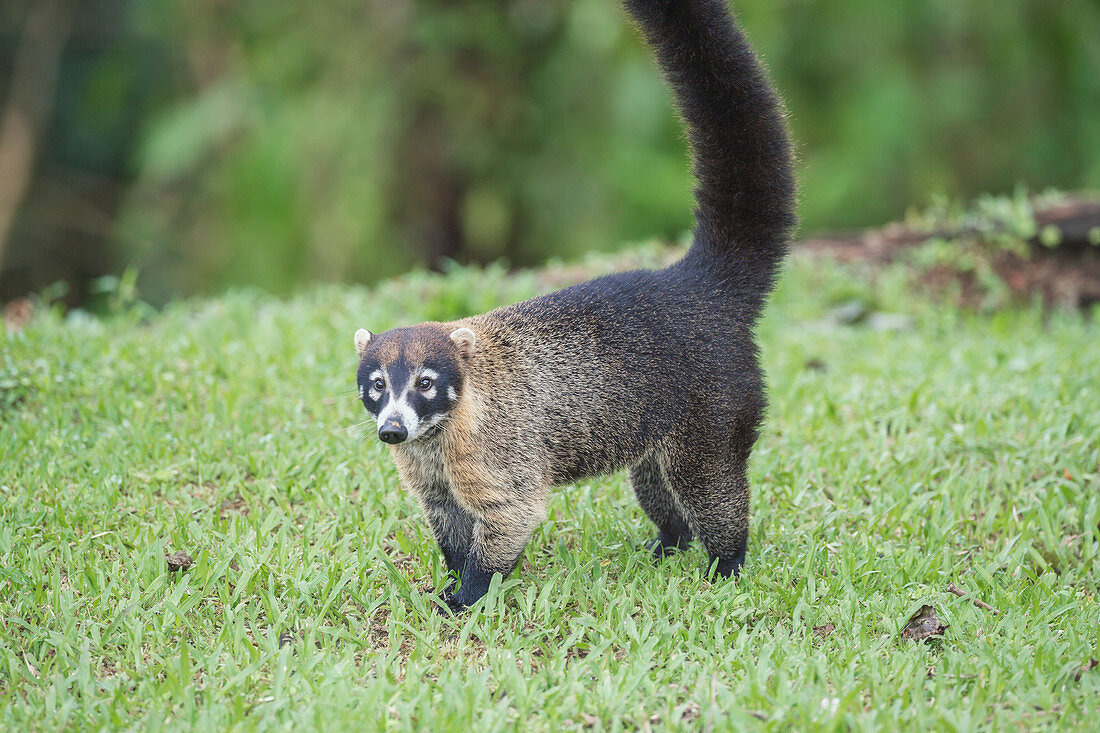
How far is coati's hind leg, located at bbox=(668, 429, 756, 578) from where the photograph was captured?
3.53 metres

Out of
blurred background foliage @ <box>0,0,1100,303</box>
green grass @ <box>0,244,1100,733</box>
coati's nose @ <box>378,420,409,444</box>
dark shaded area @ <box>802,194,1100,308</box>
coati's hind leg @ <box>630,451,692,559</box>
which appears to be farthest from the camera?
blurred background foliage @ <box>0,0,1100,303</box>

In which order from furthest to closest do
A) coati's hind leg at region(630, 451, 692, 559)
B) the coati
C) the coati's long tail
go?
coati's hind leg at region(630, 451, 692, 559), the coati's long tail, the coati

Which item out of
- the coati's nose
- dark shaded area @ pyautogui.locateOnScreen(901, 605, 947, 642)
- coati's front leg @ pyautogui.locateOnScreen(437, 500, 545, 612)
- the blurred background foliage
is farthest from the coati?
the blurred background foliage

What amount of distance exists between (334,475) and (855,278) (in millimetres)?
4449

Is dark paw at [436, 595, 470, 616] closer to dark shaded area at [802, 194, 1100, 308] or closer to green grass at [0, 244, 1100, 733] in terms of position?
green grass at [0, 244, 1100, 733]

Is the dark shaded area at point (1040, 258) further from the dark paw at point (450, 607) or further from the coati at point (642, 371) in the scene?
the dark paw at point (450, 607)

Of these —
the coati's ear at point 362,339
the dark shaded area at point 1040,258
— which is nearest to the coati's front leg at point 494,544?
the coati's ear at point 362,339

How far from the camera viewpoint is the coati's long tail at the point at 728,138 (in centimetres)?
360

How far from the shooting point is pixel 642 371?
3.53 meters

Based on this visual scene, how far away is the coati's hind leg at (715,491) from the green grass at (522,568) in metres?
0.16

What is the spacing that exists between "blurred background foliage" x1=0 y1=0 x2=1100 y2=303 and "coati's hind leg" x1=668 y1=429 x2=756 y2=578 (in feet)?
18.0

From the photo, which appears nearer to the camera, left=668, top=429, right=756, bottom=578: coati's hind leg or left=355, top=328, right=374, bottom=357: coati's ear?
left=355, top=328, right=374, bottom=357: coati's ear

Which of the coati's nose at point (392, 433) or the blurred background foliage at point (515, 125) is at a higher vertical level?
the blurred background foliage at point (515, 125)

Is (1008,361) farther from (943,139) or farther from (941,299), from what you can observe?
(943,139)
